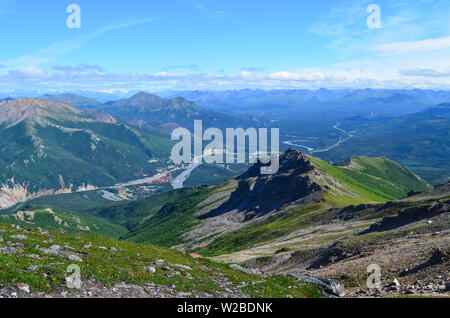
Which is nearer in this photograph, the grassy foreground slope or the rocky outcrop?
the grassy foreground slope

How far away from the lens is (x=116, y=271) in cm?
2955

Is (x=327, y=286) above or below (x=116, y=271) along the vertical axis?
below

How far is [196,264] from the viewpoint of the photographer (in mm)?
40875

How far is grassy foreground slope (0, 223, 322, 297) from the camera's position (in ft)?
80.5

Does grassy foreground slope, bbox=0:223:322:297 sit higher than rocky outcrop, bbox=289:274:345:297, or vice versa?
grassy foreground slope, bbox=0:223:322:297

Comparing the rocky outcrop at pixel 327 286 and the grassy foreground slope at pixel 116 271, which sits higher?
the grassy foreground slope at pixel 116 271

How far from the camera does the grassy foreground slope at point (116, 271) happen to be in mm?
24547

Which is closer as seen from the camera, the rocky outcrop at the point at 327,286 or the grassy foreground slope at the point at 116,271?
the grassy foreground slope at the point at 116,271

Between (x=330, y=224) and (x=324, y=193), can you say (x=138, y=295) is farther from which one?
(x=324, y=193)
